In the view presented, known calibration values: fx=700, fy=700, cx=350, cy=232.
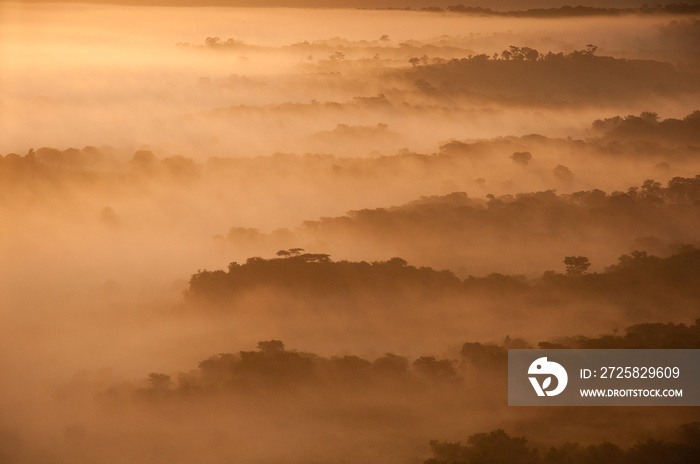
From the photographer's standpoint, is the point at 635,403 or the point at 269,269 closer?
the point at 635,403

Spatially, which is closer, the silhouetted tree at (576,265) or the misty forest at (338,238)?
the misty forest at (338,238)

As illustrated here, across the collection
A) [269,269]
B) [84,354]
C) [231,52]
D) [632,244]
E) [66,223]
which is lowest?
[84,354]

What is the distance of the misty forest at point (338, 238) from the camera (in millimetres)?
18969

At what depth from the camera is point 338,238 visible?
118 ft

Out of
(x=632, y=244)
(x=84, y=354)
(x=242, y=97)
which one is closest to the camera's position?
(x=84, y=354)

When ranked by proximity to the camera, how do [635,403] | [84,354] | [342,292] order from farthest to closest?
[342,292] < [84,354] < [635,403]

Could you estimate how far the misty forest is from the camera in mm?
18969

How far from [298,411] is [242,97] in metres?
45.8

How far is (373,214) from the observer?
128 feet

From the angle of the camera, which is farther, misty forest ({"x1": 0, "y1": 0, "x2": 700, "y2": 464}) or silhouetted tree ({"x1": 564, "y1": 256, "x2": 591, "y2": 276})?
silhouetted tree ({"x1": 564, "y1": 256, "x2": 591, "y2": 276})

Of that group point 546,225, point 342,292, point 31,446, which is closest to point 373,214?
point 546,225

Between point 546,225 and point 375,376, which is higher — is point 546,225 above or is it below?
above

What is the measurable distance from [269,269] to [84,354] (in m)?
8.17

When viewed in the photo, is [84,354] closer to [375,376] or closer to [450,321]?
[375,376]
